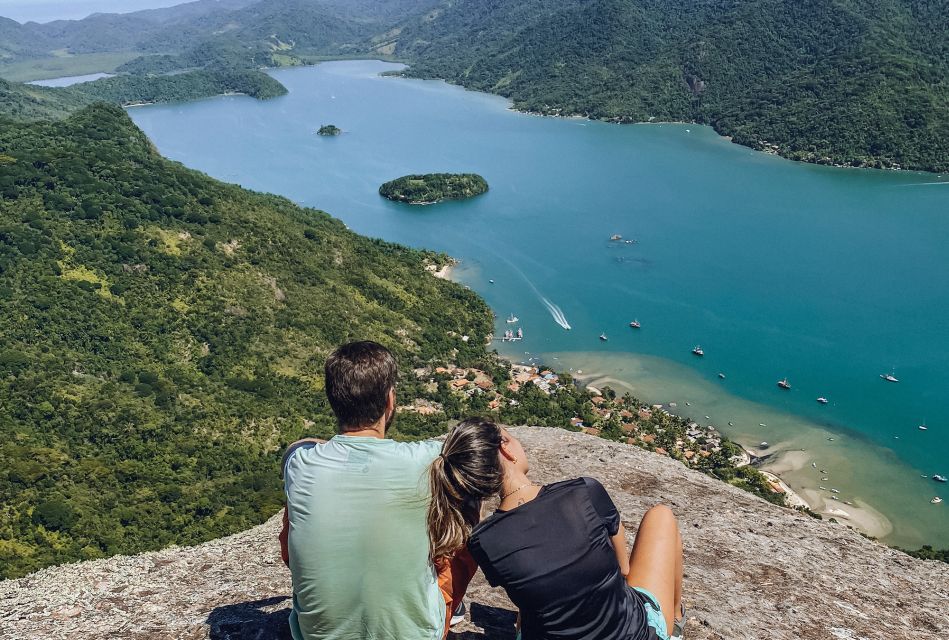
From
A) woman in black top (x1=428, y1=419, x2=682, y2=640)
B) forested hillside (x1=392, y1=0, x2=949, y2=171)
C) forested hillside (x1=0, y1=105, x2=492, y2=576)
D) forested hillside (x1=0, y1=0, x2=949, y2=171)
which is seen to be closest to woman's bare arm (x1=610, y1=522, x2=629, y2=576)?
woman in black top (x1=428, y1=419, x2=682, y2=640)

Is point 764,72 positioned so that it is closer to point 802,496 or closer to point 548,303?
point 548,303

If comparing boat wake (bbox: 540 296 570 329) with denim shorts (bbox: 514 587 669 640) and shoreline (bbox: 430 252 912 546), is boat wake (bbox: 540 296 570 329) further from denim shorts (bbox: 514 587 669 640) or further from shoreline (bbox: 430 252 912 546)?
denim shorts (bbox: 514 587 669 640)

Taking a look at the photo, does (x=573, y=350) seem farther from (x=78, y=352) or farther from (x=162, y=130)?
(x=162, y=130)

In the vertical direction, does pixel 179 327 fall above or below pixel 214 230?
below

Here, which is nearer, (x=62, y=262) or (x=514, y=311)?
(x=62, y=262)

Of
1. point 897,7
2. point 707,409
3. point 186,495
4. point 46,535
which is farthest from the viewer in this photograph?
point 897,7

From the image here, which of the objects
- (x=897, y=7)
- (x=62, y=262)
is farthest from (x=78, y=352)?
(x=897, y=7)

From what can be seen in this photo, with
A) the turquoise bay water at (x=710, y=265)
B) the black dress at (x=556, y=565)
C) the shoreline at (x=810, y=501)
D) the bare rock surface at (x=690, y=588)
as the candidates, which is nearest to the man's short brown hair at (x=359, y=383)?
the black dress at (x=556, y=565)
